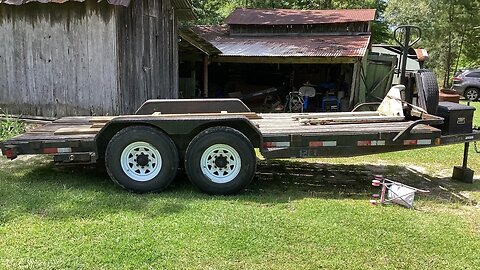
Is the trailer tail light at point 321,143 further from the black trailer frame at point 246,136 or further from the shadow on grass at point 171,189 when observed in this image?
the shadow on grass at point 171,189

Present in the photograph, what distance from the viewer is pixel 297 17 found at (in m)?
20.1

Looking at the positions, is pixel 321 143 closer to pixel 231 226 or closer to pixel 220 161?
pixel 220 161

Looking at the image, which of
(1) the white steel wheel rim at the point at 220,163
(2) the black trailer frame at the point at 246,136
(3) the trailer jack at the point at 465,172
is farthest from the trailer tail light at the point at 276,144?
(3) the trailer jack at the point at 465,172

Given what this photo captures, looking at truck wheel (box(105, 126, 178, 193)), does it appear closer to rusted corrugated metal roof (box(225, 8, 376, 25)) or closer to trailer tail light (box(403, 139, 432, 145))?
trailer tail light (box(403, 139, 432, 145))

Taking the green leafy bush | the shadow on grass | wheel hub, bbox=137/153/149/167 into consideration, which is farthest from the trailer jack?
the green leafy bush

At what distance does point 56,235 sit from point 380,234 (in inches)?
119

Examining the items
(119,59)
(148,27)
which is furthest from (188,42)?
(119,59)

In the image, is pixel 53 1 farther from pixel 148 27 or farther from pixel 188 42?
pixel 188 42

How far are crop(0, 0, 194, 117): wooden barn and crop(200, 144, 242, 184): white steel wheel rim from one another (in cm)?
501

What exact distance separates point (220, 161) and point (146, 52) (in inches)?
256

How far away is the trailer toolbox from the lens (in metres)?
5.91

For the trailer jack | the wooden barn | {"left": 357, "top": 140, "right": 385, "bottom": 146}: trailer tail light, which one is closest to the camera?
{"left": 357, "top": 140, "right": 385, "bottom": 146}: trailer tail light

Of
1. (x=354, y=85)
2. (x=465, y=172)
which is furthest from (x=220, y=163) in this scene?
(x=354, y=85)

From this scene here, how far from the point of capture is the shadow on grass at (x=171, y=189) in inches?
185
